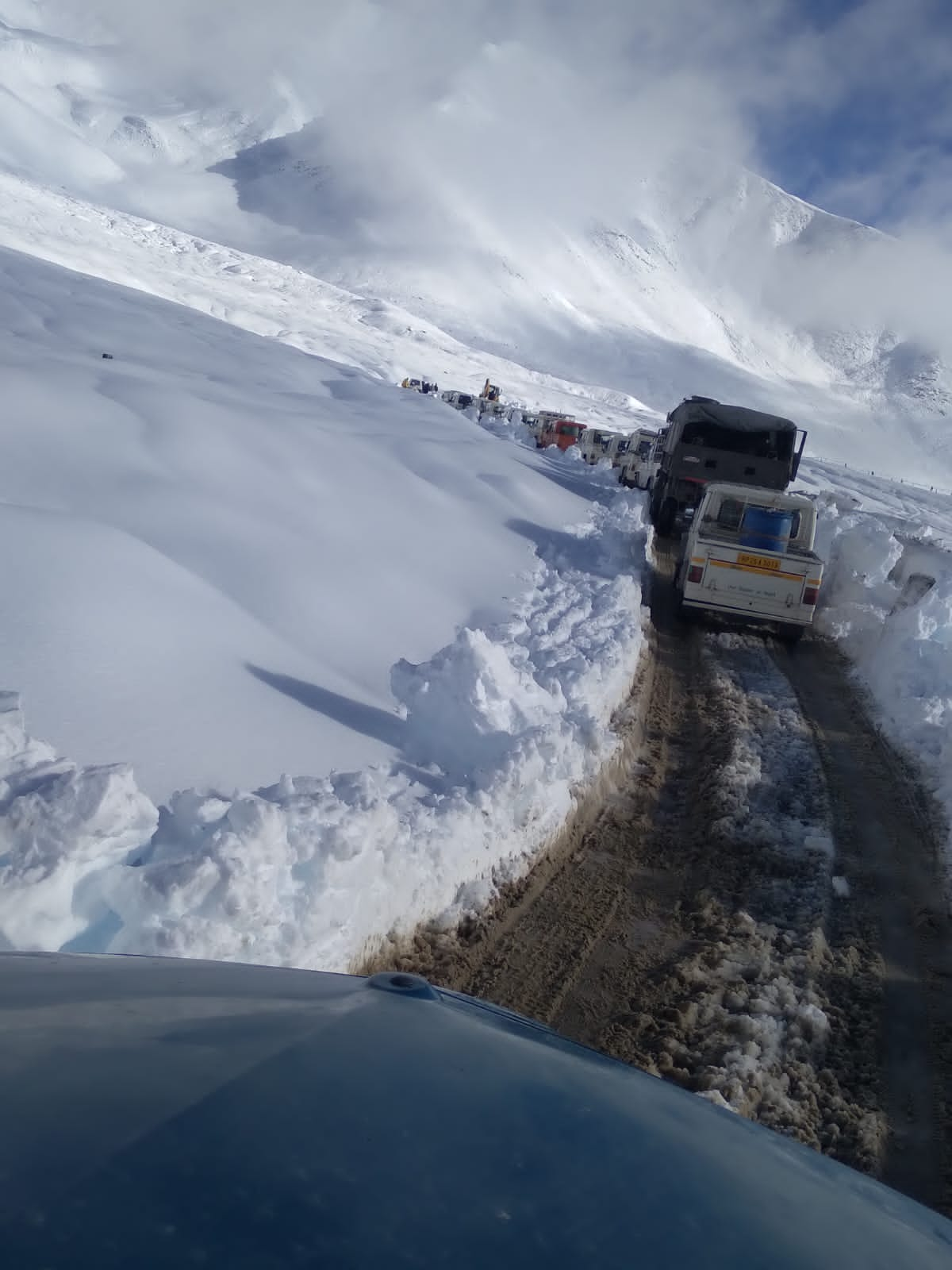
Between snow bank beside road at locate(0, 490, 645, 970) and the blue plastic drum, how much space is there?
525 cm

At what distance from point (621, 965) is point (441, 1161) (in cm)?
296

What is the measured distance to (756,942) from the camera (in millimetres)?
4688

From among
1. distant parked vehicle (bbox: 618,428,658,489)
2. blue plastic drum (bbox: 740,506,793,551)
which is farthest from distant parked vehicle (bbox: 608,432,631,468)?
blue plastic drum (bbox: 740,506,793,551)

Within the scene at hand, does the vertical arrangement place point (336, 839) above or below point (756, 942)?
above

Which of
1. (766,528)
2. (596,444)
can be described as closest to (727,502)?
(766,528)

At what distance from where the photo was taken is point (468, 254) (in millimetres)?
156375

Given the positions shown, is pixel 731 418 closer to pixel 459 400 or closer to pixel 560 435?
pixel 560 435

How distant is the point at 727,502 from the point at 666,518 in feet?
16.9

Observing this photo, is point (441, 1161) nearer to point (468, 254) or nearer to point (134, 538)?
point (134, 538)

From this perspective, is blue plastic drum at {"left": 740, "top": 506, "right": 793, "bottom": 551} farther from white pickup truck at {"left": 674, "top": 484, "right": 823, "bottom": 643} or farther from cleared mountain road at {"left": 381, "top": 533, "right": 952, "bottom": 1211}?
cleared mountain road at {"left": 381, "top": 533, "right": 952, "bottom": 1211}

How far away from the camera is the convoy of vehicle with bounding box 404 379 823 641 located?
10.5 m

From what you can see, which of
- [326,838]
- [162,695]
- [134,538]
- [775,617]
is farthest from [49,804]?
[775,617]

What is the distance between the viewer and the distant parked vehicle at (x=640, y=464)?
939 inches

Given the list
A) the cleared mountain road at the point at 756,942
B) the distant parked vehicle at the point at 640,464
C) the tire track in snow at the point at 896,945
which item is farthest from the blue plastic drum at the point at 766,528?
the distant parked vehicle at the point at 640,464
